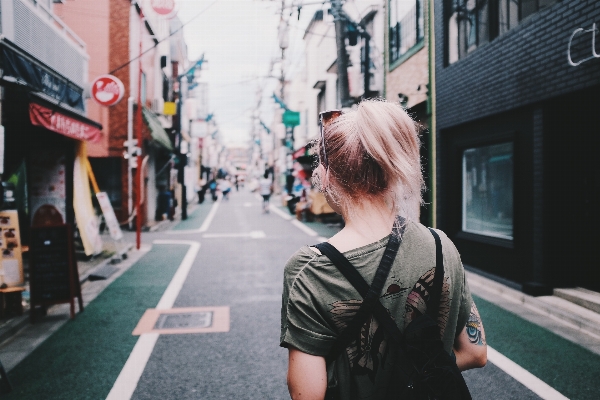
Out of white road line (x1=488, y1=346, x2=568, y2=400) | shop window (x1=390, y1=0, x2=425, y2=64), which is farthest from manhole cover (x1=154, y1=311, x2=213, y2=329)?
shop window (x1=390, y1=0, x2=425, y2=64)

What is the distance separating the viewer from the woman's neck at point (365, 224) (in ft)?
4.60

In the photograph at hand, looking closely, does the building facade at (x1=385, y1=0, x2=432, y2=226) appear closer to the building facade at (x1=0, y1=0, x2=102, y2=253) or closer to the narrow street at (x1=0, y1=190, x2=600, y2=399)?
the narrow street at (x1=0, y1=190, x2=600, y2=399)

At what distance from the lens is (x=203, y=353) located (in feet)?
16.1

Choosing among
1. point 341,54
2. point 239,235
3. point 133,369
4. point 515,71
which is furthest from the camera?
point 239,235

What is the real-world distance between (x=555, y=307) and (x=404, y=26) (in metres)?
9.18

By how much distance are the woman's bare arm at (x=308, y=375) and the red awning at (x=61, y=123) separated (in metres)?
7.23

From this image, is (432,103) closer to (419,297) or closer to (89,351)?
(89,351)

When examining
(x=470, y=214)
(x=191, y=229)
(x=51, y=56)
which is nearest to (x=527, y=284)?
(x=470, y=214)

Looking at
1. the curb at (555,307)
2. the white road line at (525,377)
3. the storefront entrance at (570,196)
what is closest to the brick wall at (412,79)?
the storefront entrance at (570,196)

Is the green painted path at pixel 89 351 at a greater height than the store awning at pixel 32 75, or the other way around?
the store awning at pixel 32 75

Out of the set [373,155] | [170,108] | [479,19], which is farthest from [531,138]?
[170,108]

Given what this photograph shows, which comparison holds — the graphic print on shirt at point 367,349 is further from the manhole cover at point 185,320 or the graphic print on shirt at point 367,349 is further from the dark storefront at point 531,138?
the dark storefront at point 531,138

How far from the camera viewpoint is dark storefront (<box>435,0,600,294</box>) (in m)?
6.67

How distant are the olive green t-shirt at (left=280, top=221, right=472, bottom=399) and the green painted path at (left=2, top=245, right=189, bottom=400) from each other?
3.19m
